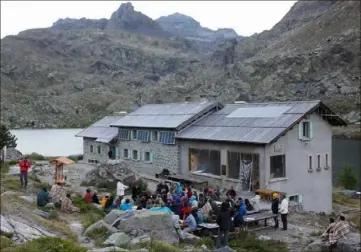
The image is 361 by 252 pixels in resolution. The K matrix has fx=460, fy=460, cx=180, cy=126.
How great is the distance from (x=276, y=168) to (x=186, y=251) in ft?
49.4

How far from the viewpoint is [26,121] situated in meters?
162

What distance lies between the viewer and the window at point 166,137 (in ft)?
121

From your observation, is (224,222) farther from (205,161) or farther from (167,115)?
(167,115)

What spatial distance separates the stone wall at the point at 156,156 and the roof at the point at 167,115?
161 centimetres

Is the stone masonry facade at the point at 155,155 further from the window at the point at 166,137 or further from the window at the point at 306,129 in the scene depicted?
the window at the point at 306,129

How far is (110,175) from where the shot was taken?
103 ft

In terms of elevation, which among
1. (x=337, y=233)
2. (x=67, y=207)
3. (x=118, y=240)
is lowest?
(x=337, y=233)

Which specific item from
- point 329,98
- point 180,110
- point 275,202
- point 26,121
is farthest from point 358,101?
point 275,202

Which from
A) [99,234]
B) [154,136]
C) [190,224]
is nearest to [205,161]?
[154,136]

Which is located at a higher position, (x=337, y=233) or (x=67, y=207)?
(x=67, y=207)

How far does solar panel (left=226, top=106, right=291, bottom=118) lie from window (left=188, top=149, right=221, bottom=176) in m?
3.58

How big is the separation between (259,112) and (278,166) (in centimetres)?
492

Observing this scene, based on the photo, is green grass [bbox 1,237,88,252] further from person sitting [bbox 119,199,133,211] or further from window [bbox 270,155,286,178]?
window [bbox 270,155,286,178]

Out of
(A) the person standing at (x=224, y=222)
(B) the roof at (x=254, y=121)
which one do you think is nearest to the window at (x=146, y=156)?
(B) the roof at (x=254, y=121)
